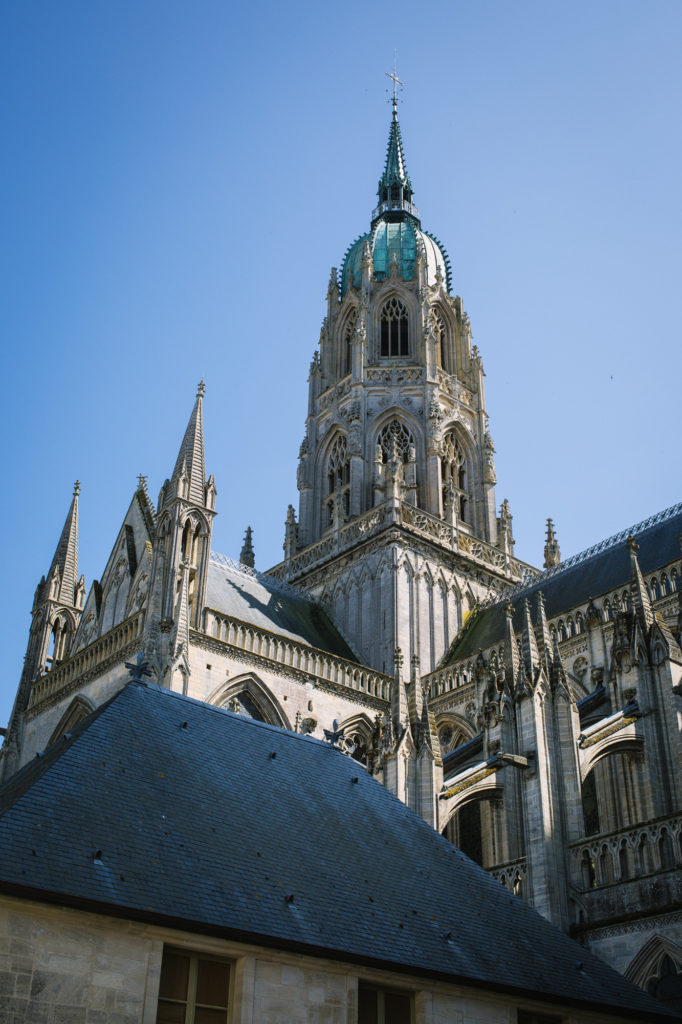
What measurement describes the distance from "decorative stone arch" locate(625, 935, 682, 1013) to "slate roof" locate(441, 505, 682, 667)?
38.6ft

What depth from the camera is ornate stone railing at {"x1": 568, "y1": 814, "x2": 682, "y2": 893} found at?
15.2 metres

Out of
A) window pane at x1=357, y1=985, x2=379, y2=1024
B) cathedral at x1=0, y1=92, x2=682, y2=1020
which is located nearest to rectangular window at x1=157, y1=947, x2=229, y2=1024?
window pane at x1=357, y1=985, x2=379, y2=1024

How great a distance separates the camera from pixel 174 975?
9.34m

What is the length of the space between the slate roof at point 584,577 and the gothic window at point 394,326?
1125cm

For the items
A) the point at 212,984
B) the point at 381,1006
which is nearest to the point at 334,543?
the point at 381,1006

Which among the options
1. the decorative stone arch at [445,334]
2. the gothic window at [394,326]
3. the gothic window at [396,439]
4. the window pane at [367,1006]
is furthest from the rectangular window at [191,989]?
the gothic window at [394,326]

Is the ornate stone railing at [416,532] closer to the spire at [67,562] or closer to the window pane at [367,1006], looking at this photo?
the spire at [67,562]

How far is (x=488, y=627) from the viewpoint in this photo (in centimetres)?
3088

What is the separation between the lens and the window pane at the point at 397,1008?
410 inches

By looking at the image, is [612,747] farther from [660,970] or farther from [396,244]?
[396,244]

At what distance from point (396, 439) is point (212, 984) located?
1069 inches

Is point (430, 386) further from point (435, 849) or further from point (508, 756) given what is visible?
point (435, 849)

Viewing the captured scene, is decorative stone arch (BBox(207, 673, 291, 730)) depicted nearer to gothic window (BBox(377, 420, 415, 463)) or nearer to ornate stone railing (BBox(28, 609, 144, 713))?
ornate stone railing (BBox(28, 609, 144, 713))

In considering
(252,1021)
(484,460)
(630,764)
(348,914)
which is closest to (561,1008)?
(348,914)
